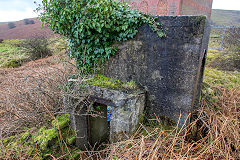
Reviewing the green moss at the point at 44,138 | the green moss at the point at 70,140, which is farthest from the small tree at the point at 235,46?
the green moss at the point at 44,138

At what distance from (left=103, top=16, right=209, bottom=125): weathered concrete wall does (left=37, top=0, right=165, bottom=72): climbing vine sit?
8.8 inches

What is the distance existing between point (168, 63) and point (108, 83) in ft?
5.10

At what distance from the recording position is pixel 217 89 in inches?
218

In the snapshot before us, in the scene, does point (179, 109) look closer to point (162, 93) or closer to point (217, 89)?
point (162, 93)

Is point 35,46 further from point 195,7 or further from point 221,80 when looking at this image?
point 195,7

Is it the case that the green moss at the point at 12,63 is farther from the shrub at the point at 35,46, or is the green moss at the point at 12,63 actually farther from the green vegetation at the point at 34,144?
the green vegetation at the point at 34,144

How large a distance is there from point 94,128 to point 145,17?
374cm

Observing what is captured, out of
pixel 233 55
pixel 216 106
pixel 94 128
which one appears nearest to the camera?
pixel 216 106

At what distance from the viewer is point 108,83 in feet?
11.8

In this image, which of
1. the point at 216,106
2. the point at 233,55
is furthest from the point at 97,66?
the point at 233,55

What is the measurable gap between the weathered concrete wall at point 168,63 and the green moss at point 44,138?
7.31 ft

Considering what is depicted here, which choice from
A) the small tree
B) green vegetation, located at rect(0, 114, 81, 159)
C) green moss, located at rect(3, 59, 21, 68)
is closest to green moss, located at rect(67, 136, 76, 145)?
green vegetation, located at rect(0, 114, 81, 159)

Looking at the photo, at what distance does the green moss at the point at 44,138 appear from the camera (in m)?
3.22

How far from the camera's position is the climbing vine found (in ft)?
10.3
